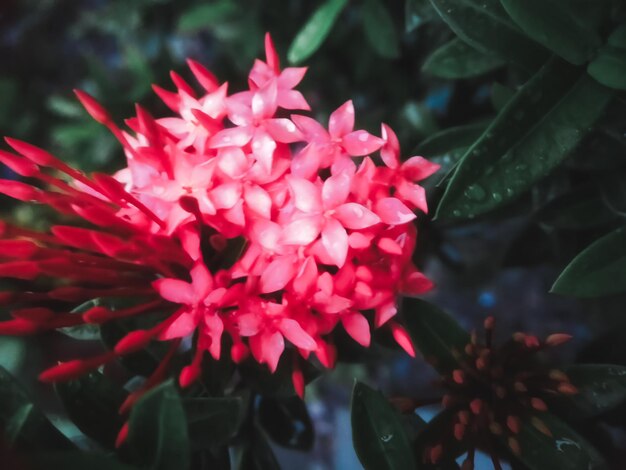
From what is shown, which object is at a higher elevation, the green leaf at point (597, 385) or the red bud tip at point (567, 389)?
the red bud tip at point (567, 389)

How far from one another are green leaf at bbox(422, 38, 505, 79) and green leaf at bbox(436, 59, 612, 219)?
0.15 metres

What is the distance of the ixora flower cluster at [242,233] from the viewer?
0.41 metres

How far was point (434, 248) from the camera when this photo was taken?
89cm

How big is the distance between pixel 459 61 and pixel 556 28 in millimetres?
167

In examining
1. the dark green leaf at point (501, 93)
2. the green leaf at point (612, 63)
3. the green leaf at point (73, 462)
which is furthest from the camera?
the dark green leaf at point (501, 93)

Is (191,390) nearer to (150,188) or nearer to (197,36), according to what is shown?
(150,188)

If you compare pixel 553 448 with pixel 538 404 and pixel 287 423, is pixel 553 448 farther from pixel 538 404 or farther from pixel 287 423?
pixel 287 423

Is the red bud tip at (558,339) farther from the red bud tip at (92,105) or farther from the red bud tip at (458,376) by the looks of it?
the red bud tip at (92,105)

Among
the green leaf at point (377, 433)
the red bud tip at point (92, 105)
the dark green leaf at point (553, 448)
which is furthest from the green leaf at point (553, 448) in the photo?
the red bud tip at point (92, 105)

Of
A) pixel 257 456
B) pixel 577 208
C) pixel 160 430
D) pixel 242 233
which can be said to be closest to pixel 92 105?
pixel 242 233

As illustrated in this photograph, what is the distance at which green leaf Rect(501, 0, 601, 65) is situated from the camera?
17.0 inches

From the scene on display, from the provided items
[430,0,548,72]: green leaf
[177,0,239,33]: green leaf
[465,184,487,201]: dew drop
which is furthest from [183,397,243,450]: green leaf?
[177,0,239,33]: green leaf

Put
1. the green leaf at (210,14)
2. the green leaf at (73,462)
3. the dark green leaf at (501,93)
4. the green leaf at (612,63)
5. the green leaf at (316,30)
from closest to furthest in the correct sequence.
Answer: the green leaf at (73,462) < the green leaf at (612,63) < the dark green leaf at (501,93) < the green leaf at (316,30) < the green leaf at (210,14)

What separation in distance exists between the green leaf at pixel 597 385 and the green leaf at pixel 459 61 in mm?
309
